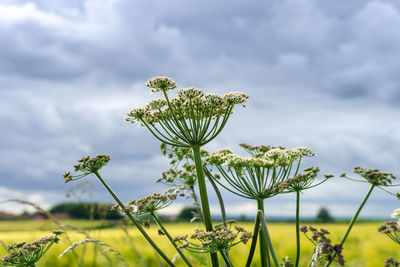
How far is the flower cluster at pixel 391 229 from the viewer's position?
6.23 metres

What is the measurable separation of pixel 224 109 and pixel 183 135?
2.76 ft

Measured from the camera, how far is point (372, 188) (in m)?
5.97

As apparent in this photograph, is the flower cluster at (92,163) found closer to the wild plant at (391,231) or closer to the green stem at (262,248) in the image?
the green stem at (262,248)

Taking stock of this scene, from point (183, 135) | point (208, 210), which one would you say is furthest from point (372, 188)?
point (183, 135)

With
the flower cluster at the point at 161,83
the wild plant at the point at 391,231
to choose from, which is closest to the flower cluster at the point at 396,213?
the wild plant at the point at 391,231

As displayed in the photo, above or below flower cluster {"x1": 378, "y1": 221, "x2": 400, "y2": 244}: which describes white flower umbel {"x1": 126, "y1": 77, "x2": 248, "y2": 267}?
above

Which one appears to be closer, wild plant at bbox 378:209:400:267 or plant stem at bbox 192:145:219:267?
plant stem at bbox 192:145:219:267

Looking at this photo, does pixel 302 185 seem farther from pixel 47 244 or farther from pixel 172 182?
pixel 47 244

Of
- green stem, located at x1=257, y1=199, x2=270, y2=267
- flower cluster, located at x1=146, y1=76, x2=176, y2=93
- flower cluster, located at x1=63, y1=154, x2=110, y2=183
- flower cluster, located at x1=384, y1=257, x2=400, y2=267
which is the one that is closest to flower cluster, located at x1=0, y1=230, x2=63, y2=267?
flower cluster, located at x1=63, y1=154, x2=110, y2=183

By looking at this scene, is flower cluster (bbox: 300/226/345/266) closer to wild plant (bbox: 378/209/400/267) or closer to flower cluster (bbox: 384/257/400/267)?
wild plant (bbox: 378/209/400/267)

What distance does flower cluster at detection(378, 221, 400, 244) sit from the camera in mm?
6234

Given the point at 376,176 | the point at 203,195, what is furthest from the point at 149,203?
the point at 376,176

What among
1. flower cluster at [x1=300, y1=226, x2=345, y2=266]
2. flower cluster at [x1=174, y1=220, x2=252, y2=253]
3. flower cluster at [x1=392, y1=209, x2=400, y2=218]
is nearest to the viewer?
flower cluster at [x1=174, y1=220, x2=252, y2=253]

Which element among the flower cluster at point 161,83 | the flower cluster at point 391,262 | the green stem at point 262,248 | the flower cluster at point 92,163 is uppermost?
the flower cluster at point 161,83
